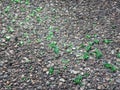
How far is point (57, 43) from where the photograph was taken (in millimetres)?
8844

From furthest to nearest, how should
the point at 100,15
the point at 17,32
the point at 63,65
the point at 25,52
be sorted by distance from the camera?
the point at 100,15
the point at 17,32
the point at 25,52
the point at 63,65

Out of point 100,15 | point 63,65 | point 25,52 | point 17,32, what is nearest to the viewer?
point 63,65

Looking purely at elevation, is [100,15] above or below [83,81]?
above

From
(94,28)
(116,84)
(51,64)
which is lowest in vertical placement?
(116,84)

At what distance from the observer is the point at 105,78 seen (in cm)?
727

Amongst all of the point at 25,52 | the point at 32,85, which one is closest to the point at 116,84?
the point at 32,85

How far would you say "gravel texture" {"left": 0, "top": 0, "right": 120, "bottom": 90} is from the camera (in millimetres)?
7191

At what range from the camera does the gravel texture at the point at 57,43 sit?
7.19 m

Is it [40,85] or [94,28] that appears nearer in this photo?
[40,85]

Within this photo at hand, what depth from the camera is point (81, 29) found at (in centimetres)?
976

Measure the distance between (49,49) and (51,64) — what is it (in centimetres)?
86

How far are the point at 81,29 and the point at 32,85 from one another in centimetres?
A: 368

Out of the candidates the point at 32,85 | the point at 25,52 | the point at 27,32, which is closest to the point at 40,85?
the point at 32,85

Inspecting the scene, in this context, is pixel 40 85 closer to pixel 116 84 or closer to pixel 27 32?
pixel 116 84
